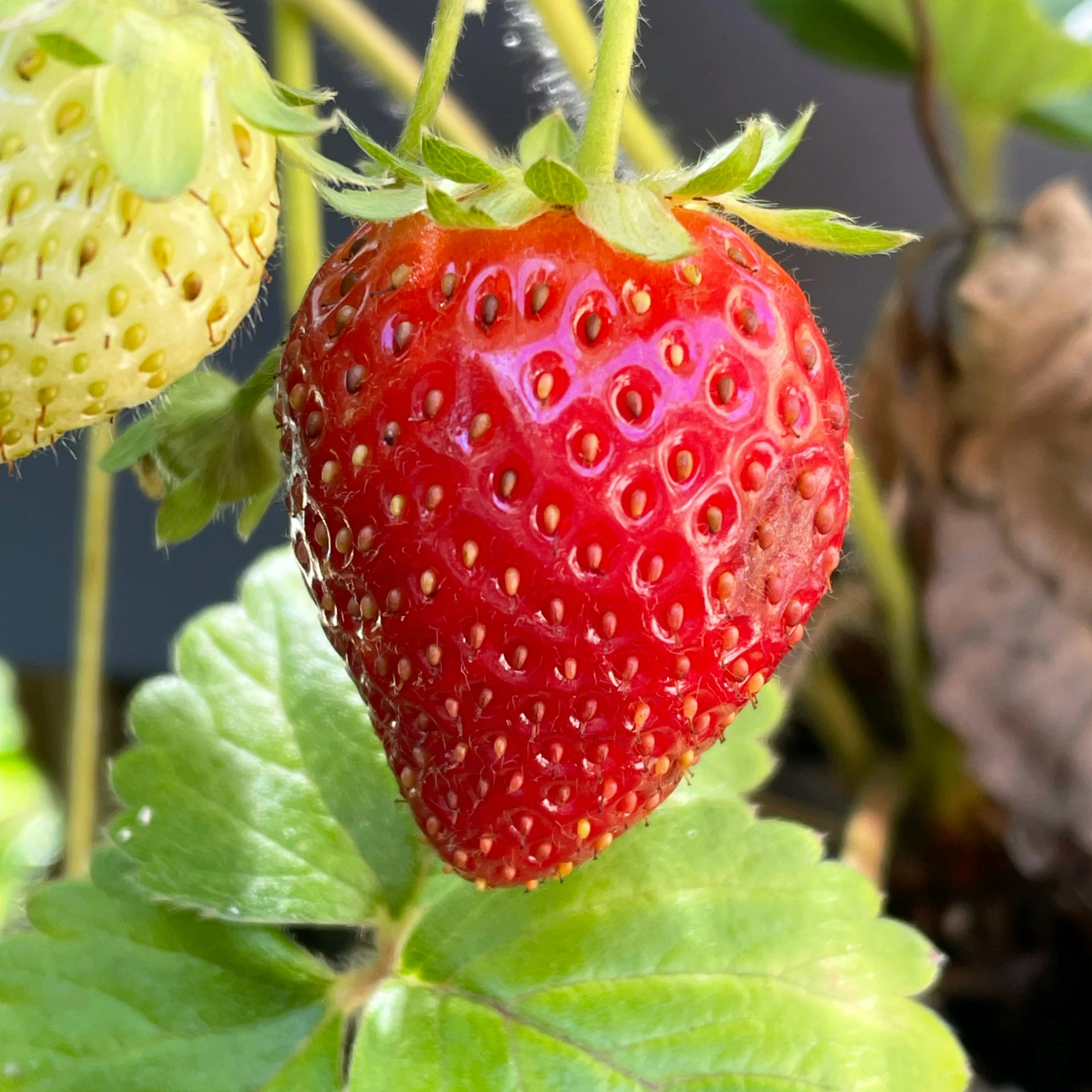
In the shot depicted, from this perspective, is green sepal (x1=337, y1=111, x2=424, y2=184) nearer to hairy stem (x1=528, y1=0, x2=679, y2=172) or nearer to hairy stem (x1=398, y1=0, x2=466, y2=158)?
hairy stem (x1=398, y1=0, x2=466, y2=158)

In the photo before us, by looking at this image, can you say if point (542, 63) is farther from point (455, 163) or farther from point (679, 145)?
point (455, 163)

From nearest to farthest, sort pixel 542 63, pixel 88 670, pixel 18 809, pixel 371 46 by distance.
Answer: pixel 371 46
pixel 88 670
pixel 542 63
pixel 18 809

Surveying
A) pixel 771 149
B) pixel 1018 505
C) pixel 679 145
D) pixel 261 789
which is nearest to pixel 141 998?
pixel 261 789

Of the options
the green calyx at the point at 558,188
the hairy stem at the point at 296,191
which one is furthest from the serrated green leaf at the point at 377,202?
the hairy stem at the point at 296,191

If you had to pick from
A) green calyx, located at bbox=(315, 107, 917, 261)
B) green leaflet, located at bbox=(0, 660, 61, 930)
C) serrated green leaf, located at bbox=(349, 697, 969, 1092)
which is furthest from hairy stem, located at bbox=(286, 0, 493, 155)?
green leaflet, located at bbox=(0, 660, 61, 930)

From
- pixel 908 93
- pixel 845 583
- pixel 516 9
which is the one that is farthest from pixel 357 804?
pixel 908 93
